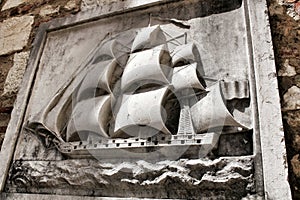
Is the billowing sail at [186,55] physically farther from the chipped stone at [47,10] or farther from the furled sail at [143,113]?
the chipped stone at [47,10]

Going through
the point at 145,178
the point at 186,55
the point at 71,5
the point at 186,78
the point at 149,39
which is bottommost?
the point at 145,178

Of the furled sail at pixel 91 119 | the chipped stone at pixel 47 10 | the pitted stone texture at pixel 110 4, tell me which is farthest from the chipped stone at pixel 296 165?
the chipped stone at pixel 47 10

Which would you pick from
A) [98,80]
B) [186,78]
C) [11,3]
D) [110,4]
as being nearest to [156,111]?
[186,78]

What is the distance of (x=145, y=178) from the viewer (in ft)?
2.93

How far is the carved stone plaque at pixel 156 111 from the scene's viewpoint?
2.75 ft

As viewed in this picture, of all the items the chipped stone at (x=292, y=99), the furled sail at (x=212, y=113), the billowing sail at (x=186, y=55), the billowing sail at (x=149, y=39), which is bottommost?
the furled sail at (x=212, y=113)

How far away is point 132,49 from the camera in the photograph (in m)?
1.17

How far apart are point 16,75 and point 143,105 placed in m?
0.83

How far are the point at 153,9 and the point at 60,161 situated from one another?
73 centimetres

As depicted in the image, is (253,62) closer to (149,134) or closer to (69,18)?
(149,134)

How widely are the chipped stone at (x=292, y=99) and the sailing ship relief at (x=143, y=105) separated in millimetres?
121

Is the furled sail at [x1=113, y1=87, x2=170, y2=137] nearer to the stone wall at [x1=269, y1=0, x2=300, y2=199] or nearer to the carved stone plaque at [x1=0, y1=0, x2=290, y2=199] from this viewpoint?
the carved stone plaque at [x1=0, y1=0, x2=290, y2=199]

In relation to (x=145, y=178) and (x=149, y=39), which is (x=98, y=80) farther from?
(x=145, y=178)

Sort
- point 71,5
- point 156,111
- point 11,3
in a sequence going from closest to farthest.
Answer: point 156,111, point 71,5, point 11,3
